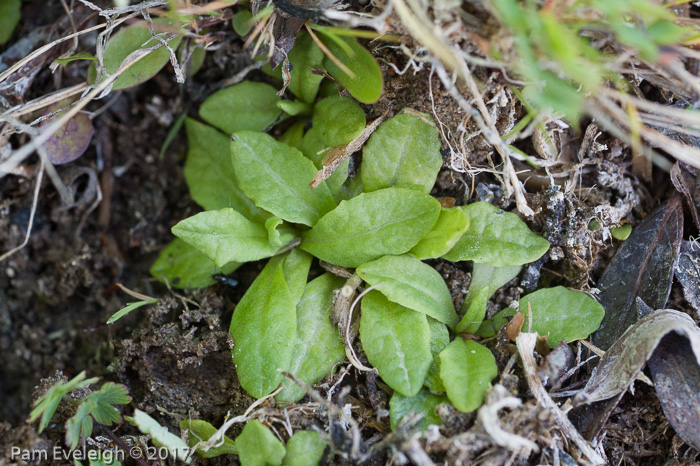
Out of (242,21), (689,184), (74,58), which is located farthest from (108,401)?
(689,184)

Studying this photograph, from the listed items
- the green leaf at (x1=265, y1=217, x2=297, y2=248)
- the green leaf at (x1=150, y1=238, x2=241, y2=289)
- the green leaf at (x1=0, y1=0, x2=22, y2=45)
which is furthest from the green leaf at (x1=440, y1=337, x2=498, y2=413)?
the green leaf at (x1=0, y1=0, x2=22, y2=45)

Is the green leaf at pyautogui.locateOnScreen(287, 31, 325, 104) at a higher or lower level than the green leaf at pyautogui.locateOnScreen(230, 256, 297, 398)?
higher

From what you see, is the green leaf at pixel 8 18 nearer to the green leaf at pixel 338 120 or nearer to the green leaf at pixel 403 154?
the green leaf at pixel 338 120

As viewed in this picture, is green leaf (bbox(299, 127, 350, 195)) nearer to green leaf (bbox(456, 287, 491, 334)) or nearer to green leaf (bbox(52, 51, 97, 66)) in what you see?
green leaf (bbox(456, 287, 491, 334))

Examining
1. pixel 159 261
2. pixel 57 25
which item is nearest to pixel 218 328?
pixel 159 261

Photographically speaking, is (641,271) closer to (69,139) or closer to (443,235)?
(443,235)
